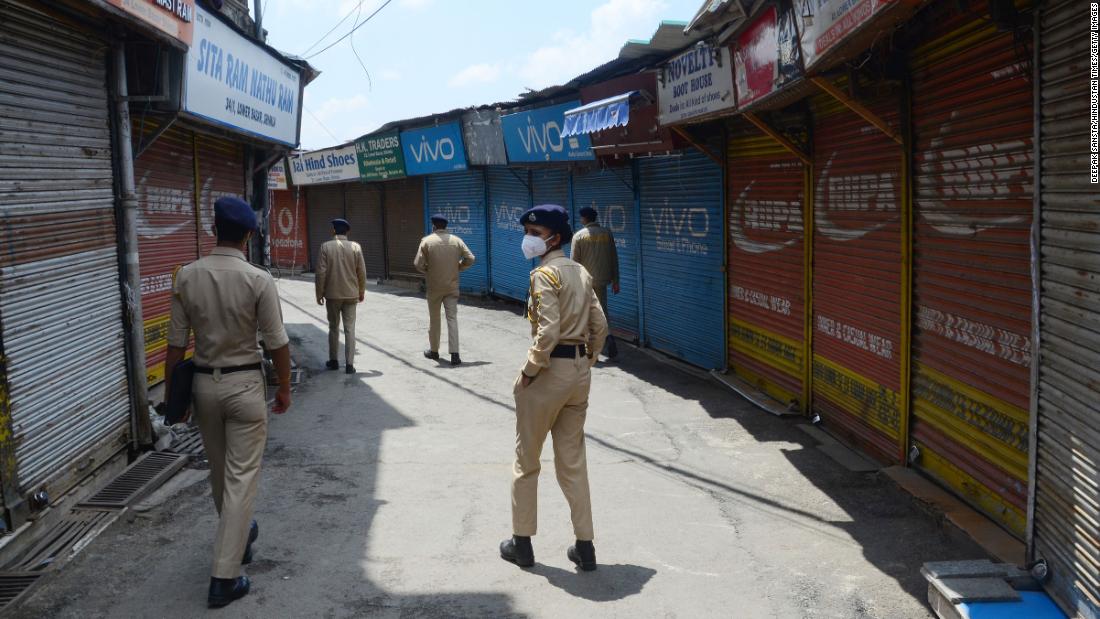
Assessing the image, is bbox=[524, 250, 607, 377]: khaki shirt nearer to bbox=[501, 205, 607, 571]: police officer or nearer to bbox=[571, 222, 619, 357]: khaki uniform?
bbox=[501, 205, 607, 571]: police officer

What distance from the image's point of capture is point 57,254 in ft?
19.2

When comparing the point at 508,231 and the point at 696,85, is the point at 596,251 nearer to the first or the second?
the point at 696,85

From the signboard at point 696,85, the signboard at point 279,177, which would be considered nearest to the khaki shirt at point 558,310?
the signboard at point 696,85

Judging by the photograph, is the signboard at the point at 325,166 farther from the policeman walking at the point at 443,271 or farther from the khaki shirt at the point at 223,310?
the khaki shirt at the point at 223,310

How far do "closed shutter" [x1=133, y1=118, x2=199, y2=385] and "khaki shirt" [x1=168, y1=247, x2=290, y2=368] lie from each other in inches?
156

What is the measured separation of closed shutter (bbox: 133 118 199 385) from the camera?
8.48m

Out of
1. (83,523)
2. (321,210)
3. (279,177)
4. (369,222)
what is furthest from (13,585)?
(279,177)

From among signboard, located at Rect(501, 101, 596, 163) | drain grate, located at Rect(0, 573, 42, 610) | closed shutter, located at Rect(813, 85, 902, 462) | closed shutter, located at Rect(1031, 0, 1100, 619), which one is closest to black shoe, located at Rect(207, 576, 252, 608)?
drain grate, located at Rect(0, 573, 42, 610)

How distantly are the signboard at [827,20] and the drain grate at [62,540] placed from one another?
4.98 m

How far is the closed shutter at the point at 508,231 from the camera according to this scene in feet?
56.5

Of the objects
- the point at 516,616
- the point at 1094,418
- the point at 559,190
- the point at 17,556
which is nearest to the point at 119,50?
the point at 17,556

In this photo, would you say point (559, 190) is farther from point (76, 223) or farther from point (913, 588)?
point (913, 588)

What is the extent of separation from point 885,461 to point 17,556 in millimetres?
5505

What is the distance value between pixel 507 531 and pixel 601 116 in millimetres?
6371
